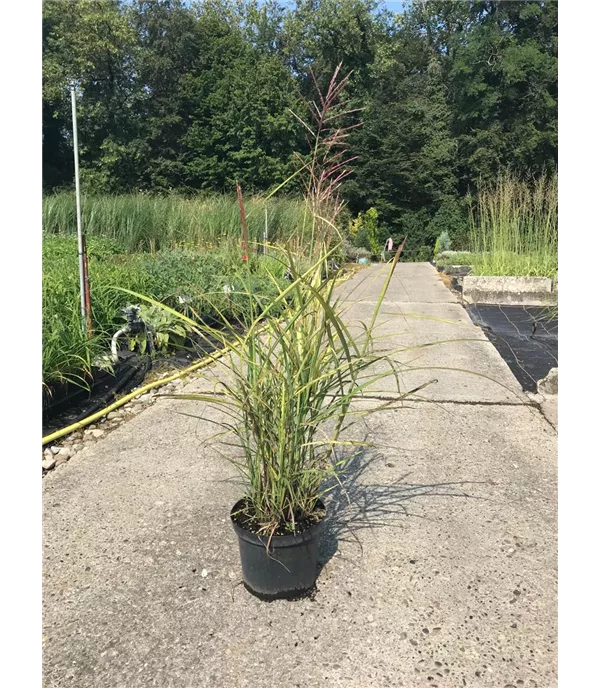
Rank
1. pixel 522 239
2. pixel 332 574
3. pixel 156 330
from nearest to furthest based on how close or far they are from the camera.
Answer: pixel 332 574 < pixel 156 330 < pixel 522 239

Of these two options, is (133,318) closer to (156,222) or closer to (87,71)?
(156,222)

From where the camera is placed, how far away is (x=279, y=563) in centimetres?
158

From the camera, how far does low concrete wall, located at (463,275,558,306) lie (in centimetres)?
727

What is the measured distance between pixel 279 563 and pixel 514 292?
6693 mm

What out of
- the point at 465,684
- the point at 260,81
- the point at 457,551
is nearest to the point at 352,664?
the point at 465,684

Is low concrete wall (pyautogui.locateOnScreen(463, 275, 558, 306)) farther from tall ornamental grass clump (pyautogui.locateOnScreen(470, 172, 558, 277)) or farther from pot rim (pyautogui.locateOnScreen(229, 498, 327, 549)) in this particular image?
pot rim (pyautogui.locateOnScreen(229, 498, 327, 549))

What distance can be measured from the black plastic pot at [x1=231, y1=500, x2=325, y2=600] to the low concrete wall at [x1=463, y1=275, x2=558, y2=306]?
6.41 metres

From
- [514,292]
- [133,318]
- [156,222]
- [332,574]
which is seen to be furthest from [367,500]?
[156,222]

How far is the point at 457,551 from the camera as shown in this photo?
1.86 m

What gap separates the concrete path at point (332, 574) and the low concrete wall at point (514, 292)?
15.9 ft

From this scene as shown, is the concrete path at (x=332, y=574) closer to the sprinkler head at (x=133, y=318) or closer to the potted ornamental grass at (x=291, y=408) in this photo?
the potted ornamental grass at (x=291, y=408)

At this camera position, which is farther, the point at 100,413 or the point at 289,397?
the point at 100,413
